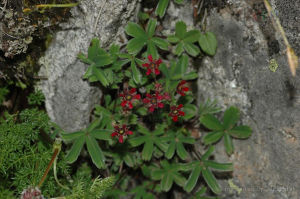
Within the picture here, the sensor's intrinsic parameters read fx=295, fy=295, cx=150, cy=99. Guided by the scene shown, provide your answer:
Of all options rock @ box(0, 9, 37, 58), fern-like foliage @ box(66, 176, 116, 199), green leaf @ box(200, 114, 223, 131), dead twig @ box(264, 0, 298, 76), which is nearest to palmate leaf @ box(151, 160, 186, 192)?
green leaf @ box(200, 114, 223, 131)

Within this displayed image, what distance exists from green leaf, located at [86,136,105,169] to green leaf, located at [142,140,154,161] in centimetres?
43

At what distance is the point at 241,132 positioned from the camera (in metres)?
2.93

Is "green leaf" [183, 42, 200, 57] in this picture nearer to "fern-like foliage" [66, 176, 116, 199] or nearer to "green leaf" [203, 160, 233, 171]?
"green leaf" [203, 160, 233, 171]

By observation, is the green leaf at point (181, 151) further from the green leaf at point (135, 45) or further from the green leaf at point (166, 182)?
the green leaf at point (135, 45)

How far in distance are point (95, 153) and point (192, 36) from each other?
1.47 meters

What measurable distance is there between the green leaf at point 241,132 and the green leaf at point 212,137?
11cm

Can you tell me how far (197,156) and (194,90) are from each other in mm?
717

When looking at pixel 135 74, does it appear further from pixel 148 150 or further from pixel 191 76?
pixel 148 150

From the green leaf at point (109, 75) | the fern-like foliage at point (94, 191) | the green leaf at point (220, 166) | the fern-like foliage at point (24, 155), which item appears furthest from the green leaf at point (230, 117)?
the fern-like foliage at point (24, 155)

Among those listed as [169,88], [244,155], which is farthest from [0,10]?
[244,155]

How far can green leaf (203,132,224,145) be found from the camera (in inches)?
120

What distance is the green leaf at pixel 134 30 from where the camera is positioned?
274cm

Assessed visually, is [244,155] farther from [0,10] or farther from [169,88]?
[0,10]

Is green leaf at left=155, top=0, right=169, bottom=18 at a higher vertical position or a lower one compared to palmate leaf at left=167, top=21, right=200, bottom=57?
higher
